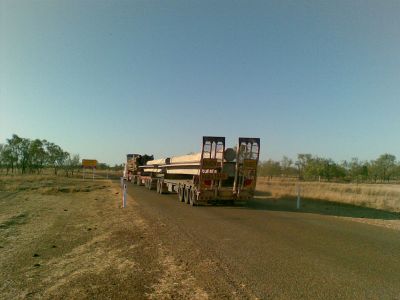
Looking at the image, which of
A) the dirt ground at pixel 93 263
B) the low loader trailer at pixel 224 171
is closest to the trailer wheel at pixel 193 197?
the low loader trailer at pixel 224 171

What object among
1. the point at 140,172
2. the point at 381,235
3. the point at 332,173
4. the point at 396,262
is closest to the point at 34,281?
the point at 396,262

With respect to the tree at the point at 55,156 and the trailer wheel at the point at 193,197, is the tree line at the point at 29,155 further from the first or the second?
the trailer wheel at the point at 193,197

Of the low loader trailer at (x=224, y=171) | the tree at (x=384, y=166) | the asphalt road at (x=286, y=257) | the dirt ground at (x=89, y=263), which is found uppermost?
the tree at (x=384, y=166)

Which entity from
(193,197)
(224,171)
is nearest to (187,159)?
(193,197)

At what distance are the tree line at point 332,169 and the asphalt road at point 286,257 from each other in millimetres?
66184

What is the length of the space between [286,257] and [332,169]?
244 ft

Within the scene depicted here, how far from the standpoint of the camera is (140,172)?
4038 cm

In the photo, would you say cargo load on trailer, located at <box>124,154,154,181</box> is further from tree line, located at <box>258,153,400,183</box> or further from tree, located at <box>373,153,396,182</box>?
tree, located at <box>373,153,396,182</box>

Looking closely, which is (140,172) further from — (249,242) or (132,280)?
(132,280)

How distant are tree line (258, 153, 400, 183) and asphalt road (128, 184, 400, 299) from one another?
6618cm

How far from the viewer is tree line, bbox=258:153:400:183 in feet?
254

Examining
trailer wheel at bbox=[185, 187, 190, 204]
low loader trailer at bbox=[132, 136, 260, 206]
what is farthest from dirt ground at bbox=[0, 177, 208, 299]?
trailer wheel at bbox=[185, 187, 190, 204]

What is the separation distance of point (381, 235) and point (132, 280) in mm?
8109

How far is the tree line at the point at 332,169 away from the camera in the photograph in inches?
3044
